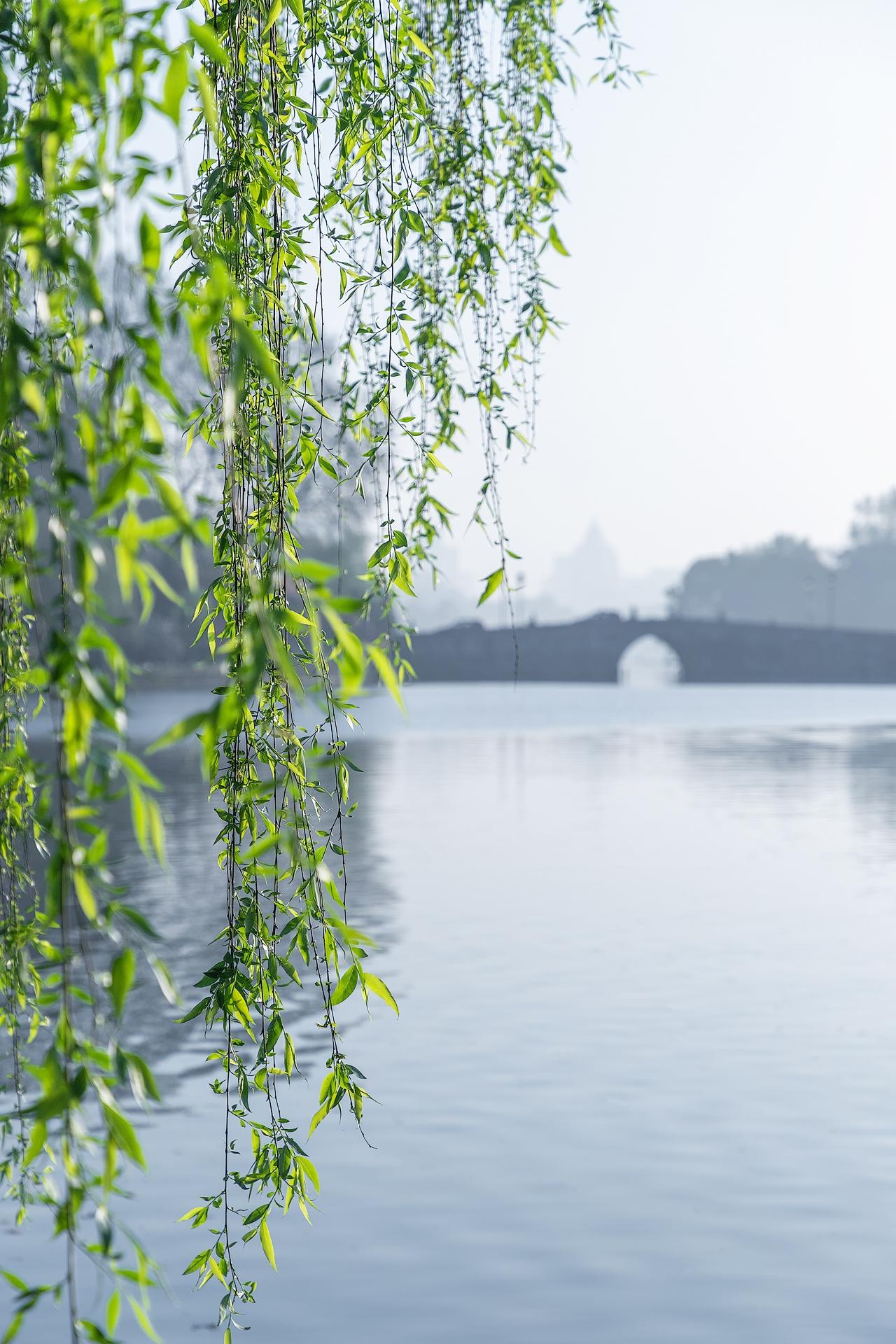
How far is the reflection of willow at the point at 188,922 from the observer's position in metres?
10.7

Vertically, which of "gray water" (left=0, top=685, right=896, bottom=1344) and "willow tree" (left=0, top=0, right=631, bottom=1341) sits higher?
"willow tree" (left=0, top=0, right=631, bottom=1341)

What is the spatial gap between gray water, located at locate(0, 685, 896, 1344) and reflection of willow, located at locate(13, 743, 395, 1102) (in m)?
0.06

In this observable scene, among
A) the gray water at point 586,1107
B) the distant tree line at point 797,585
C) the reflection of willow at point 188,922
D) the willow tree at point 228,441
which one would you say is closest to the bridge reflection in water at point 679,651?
the distant tree line at point 797,585

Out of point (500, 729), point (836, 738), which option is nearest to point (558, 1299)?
point (836, 738)

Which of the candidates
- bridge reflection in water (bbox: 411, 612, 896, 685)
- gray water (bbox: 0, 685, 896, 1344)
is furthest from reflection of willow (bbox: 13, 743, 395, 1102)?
bridge reflection in water (bbox: 411, 612, 896, 685)

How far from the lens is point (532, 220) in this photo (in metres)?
5.11

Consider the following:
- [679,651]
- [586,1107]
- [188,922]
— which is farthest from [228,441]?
[679,651]

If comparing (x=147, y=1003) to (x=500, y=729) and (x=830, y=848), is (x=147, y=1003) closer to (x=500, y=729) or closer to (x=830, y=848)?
(x=830, y=848)

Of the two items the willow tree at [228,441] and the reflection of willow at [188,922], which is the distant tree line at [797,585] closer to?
the reflection of willow at [188,922]

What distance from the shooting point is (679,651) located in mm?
111188

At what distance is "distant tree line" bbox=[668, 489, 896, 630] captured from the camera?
14425 cm

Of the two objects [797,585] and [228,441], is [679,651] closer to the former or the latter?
[797,585]

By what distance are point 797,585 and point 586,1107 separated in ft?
460

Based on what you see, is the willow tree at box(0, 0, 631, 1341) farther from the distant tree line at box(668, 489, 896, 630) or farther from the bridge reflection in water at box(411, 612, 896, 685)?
the distant tree line at box(668, 489, 896, 630)
